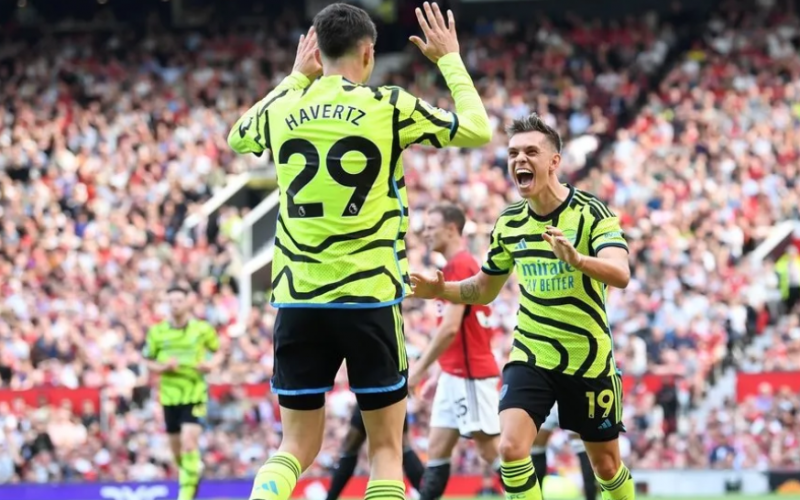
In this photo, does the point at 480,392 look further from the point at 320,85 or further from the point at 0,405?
the point at 0,405

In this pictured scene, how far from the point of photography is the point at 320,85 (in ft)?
21.2

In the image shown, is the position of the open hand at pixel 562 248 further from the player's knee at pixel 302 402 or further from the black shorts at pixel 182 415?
the black shorts at pixel 182 415

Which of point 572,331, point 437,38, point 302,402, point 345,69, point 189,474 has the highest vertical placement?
point 437,38

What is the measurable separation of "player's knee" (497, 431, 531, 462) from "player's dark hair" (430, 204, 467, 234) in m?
2.97

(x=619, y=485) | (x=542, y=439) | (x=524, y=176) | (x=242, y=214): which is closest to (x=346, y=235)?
(x=524, y=176)

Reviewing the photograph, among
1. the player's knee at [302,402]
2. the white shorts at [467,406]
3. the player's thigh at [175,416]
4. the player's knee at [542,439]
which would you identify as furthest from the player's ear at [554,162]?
the player's thigh at [175,416]

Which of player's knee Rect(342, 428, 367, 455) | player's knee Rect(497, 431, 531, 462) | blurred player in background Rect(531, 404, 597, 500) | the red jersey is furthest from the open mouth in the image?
player's knee Rect(342, 428, 367, 455)

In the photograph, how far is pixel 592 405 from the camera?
8070 mm

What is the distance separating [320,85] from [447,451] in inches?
192

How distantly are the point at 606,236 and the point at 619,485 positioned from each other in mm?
1497

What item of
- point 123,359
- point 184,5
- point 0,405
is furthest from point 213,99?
point 0,405

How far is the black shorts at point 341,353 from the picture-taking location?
6383mm

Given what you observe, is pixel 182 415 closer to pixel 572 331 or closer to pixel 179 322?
pixel 179 322

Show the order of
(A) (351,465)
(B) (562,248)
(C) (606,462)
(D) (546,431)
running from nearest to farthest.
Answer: (B) (562,248)
(C) (606,462)
(D) (546,431)
(A) (351,465)
